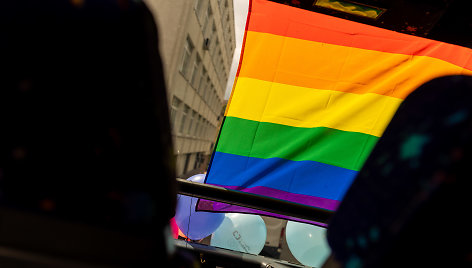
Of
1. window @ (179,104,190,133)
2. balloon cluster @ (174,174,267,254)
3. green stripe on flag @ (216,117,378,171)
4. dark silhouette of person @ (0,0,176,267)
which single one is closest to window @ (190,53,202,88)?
window @ (179,104,190,133)

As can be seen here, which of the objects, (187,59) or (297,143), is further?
(187,59)

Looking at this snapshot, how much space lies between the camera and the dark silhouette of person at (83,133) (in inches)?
18.6

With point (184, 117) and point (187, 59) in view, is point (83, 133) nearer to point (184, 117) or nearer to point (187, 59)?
point (187, 59)

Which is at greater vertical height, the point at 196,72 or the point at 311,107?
the point at 196,72

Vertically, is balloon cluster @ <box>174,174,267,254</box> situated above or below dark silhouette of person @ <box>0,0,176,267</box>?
below

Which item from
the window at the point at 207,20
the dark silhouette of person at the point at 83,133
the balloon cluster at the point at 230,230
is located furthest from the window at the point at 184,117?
the dark silhouette of person at the point at 83,133

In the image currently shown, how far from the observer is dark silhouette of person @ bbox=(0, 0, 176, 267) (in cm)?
47

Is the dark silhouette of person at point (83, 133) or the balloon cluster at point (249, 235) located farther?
the balloon cluster at point (249, 235)

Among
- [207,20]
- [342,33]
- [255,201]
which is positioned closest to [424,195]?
[255,201]

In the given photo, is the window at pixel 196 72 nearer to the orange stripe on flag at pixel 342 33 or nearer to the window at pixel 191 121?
the window at pixel 191 121

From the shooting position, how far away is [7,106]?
503mm

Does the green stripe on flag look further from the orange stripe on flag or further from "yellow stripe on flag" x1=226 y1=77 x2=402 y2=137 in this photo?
the orange stripe on flag

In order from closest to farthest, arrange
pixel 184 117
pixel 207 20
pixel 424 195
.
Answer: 1. pixel 424 195
2. pixel 207 20
3. pixel 184 117

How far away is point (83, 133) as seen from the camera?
0.51 metres
